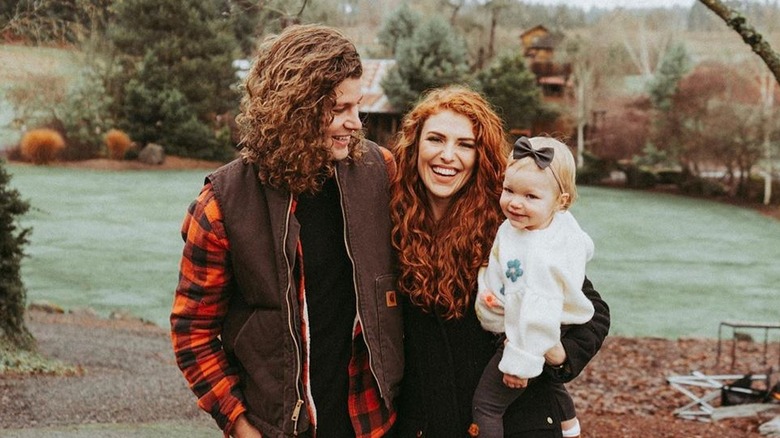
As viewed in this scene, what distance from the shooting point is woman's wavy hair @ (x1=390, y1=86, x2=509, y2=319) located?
1.91 metres

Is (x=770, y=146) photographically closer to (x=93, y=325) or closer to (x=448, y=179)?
(x=93, y=325)

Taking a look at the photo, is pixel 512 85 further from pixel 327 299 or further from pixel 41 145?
pixel 327 299

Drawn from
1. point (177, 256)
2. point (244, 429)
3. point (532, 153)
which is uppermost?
point (532, 153)

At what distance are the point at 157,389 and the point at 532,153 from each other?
18.2ft

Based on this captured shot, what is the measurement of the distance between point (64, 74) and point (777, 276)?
12357 mm

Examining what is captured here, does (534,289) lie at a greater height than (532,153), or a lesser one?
lesser

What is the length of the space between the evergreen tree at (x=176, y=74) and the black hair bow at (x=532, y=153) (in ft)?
34.8

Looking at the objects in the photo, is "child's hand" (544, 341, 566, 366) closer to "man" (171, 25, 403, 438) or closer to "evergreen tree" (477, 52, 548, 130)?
"man" (171, 25, 403, 438)

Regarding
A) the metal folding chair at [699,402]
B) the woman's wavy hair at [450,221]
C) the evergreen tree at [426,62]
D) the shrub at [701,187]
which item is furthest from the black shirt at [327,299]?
the shrub at [701,187]

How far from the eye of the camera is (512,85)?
52.4ft

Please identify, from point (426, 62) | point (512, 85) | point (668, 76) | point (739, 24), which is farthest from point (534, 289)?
point (668, 76)

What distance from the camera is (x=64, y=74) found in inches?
448

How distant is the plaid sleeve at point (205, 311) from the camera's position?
5.93ft

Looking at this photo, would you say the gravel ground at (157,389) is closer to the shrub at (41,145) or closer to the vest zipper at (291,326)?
the shrub at (41,145)
